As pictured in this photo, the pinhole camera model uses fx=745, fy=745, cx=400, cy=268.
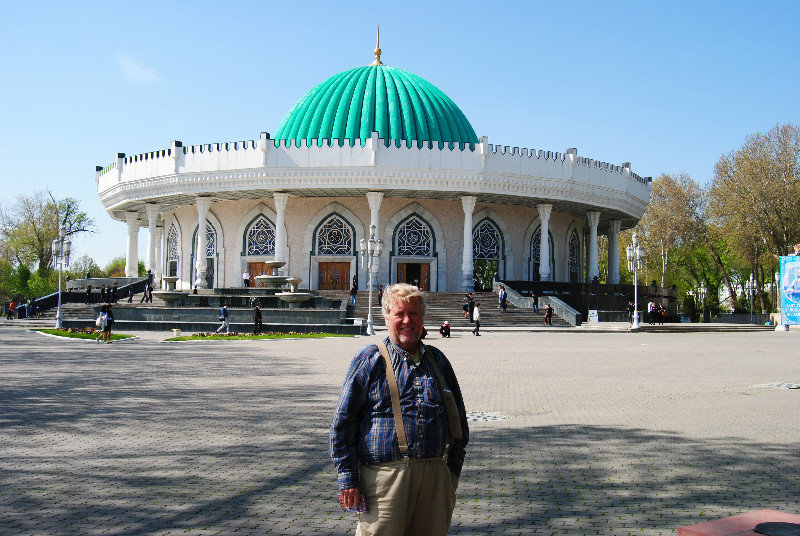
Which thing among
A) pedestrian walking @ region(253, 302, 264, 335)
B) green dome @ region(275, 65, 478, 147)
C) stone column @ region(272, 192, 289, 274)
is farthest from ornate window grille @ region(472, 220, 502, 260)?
pedestrian walking @ region(253, 302, 264, 335)

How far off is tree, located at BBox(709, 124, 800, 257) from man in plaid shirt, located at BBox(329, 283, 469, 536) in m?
49.5

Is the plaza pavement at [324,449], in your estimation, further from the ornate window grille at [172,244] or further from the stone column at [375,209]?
the ornate window grille at [172,244]

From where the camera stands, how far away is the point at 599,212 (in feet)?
151

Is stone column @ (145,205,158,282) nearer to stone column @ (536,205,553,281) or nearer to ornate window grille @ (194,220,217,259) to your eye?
ornate window grille @ (194,220,217,259)

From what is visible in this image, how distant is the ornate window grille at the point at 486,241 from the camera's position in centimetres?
4375

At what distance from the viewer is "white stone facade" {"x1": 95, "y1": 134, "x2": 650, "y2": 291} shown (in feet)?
128

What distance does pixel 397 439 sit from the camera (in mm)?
3467

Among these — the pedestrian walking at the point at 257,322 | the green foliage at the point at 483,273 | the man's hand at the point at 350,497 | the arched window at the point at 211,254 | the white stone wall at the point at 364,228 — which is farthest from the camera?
the arched window at the point at 211,254

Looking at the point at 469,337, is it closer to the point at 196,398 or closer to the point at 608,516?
the point at 196,398

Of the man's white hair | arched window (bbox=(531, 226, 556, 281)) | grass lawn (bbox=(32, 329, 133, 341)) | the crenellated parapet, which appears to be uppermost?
the crenellated parapet

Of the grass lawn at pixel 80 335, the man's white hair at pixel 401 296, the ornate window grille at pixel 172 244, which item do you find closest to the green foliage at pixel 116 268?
the ornate window grille at pixel 172 244

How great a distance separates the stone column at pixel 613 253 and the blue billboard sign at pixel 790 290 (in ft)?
46.0

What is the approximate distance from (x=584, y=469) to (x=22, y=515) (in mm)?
4452

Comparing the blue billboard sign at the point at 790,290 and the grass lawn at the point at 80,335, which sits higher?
the blue billboard sign at the point at 790,290
